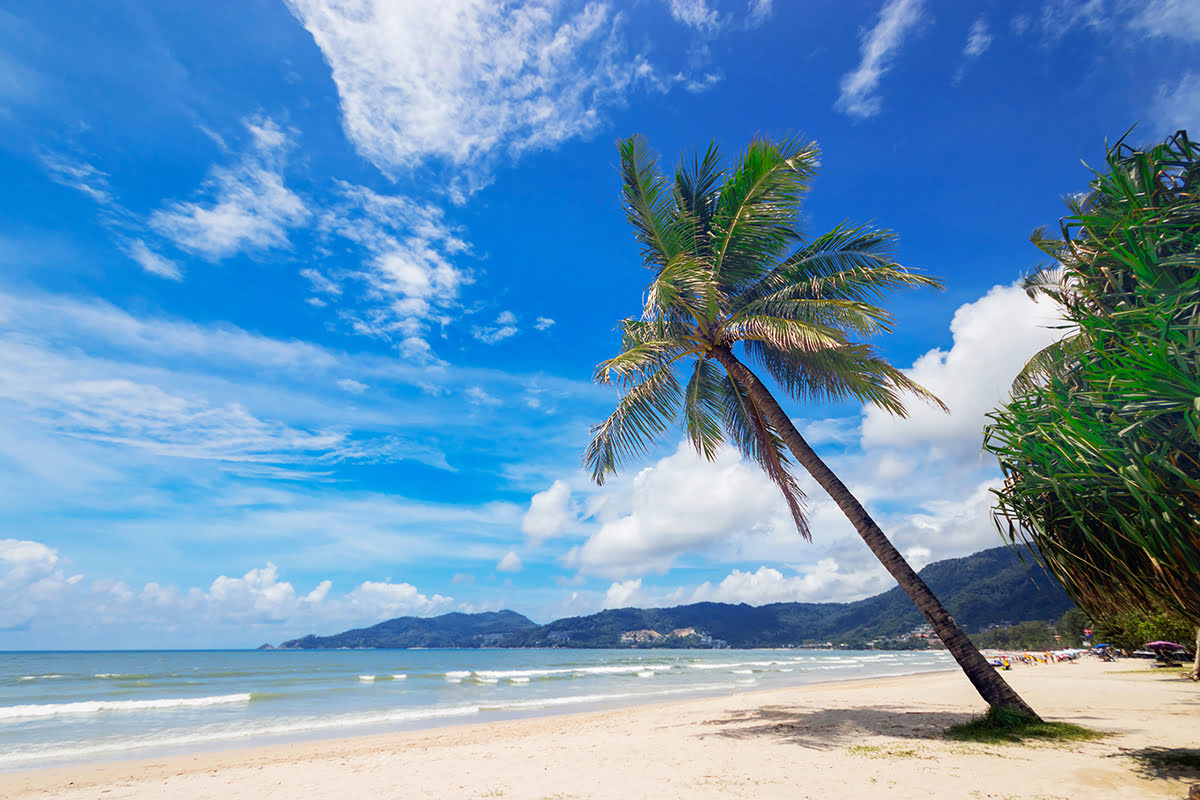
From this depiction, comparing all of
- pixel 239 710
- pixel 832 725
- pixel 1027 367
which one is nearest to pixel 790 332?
pixel 1027 367

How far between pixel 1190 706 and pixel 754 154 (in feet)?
41.0

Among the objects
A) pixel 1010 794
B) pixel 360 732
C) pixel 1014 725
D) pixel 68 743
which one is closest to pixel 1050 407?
pixel 1010 794

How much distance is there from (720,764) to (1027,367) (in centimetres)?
735

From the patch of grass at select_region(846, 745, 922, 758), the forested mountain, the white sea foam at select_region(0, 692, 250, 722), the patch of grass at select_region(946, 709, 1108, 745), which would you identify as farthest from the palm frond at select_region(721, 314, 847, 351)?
the forested mountain

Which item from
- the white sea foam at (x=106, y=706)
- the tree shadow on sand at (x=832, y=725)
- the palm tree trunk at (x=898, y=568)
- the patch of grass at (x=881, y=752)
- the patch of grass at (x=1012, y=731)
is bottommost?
the white sea foam at (x=106, y=706)

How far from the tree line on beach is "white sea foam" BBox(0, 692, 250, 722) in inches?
786

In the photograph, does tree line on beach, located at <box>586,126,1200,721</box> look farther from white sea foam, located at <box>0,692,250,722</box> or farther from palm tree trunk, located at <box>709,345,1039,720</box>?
white sea foam, located at <box>0,692,250,722</box>

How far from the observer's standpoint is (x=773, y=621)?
13350 centimetres

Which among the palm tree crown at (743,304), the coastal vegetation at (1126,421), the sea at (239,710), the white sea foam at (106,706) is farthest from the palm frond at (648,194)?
the white sea foam at (106,706)

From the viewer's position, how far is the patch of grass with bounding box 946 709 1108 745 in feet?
23.0

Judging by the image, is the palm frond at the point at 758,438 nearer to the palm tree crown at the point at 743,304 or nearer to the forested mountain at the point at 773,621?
the palm tree crown at the point at 743,304

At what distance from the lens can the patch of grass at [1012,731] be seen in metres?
7.02

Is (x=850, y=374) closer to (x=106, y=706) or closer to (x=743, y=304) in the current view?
(x=743, y=304)

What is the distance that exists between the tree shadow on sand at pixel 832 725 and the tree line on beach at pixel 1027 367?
4.27 ft
